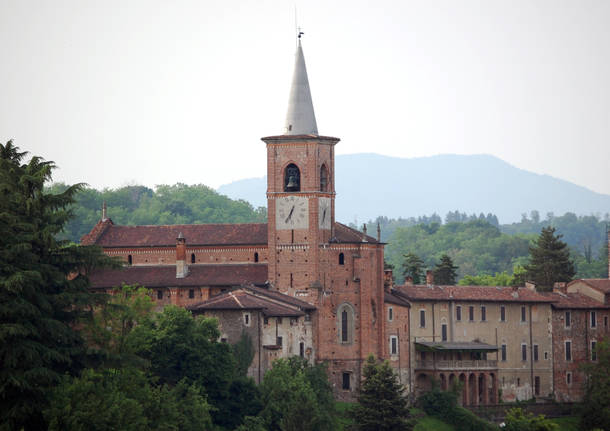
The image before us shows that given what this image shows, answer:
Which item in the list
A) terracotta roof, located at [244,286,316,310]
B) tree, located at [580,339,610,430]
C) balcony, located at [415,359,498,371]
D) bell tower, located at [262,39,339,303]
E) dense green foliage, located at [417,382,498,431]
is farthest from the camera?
balcony, located at [415,359,498,371]

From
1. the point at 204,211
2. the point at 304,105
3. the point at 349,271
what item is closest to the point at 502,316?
the point at 349,271

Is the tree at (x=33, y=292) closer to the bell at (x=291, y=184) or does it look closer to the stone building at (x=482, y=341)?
the bell at (x=291, y=184)

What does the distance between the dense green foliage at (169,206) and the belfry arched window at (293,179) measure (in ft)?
222

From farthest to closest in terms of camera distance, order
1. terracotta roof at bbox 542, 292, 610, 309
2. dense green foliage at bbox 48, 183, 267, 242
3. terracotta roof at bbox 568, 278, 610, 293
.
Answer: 1. dense green foliage at bbox 48, 183, 267, 242
2. terracotta roof at bbox 568, 278, 610, 293
3. terracotta roof at bbox 542, 292, 610, 309

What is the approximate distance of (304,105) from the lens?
82.2m

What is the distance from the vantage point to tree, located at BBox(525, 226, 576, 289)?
10862 centimetres

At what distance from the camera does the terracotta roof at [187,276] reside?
7944 centimetres

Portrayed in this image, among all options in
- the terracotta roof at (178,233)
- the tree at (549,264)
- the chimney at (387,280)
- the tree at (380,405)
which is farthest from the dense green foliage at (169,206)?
the tree at (380,405)

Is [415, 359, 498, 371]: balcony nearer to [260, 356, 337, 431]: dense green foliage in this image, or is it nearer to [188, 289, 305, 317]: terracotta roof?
[188, 289, 305, 317]: terracotta roof

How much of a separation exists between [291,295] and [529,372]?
19.1m

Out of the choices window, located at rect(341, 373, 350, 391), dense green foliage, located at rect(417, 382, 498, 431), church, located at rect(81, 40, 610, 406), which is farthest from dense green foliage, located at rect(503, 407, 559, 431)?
window, located at rect(341, 373, 350, 391)

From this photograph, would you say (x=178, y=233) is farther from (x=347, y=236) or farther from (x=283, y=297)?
(x=347, y=236)

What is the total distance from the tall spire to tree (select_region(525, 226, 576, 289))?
33.8 meters

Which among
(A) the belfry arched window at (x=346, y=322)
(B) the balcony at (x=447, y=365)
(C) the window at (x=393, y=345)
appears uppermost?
(A) the belfry arched window at (x=346, y=322)
